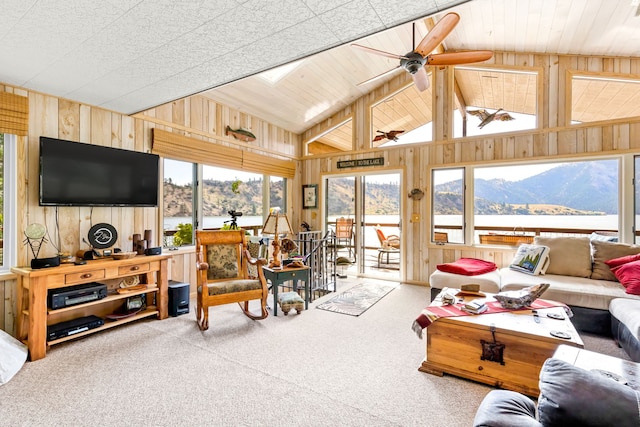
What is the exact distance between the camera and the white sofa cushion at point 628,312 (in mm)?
2289

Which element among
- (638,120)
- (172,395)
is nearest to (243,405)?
(172,395)

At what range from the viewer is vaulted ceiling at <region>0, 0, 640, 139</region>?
1.71 meters

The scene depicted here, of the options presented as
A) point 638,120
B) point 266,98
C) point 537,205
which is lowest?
point 537,205

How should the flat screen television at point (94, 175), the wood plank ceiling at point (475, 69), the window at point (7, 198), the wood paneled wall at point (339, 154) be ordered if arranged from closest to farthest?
the window at point (7, 198), the flat screen television at point (94, 175), the wood paneled wall at point (339, 154), the wood plank ceiling at point (475, 69)

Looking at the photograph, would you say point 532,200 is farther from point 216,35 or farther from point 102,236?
point 102,236

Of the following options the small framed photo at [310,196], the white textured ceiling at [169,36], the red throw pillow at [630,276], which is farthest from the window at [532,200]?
the white textured ceiling at [169,36]

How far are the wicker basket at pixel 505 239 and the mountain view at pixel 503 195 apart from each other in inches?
13.7

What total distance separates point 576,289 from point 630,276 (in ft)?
1.63

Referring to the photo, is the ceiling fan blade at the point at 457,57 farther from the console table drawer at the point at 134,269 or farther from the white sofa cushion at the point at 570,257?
the console table drawer at the point at 134,269

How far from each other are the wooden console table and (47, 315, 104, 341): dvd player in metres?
0.03

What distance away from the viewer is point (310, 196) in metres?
6.23

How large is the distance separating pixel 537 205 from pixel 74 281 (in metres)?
5.73

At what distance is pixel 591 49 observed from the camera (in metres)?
3.87

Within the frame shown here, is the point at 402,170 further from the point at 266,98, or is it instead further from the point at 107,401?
the point at 107,401
